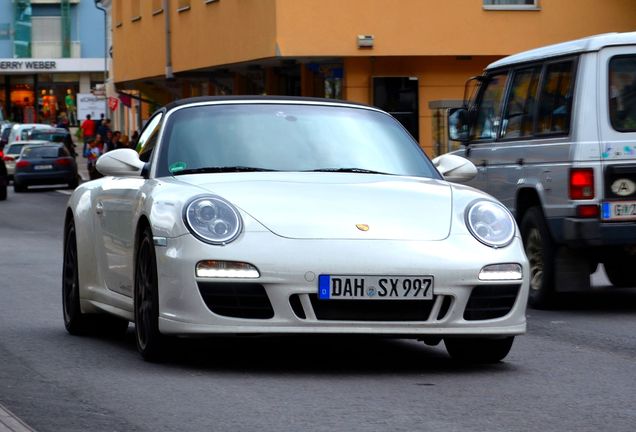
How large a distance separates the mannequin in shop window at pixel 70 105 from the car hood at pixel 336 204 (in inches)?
3547

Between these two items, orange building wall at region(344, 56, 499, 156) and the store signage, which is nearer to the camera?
orange building wall at region(344, 56, 499, 156)

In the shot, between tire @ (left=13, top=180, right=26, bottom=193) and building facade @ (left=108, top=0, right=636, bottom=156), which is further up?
building facade @ (left=108, top=0, right=636, bottom=156)

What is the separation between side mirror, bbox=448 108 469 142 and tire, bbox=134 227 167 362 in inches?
250

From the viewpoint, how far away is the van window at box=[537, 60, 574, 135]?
12.5 m

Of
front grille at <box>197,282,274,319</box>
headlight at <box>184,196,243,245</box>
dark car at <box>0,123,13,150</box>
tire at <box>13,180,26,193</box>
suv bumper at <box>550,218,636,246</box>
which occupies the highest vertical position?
headlight at <box>184,196,243,245</box>

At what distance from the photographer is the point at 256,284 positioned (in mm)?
7660

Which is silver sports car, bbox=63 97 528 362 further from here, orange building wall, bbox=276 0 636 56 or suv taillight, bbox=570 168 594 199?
orange building wall, bbox=276 0 636 56

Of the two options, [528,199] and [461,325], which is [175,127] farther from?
[528,199]

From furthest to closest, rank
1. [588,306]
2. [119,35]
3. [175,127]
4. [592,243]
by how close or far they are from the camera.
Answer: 1. [119,35]
2. [588,306]
3. [592,243]
4. [175,127]

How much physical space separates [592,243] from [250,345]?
371 centimetres

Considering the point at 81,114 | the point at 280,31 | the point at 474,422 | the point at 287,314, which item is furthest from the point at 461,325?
the point at 81,114

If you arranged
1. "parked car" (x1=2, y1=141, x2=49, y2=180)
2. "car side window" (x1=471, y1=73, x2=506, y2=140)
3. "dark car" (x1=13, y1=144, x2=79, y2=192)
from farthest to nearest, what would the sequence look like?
1. "parked car" (x1=2, y1=141, x2=49, y2=180)
2. "dark car" (x1=13, y1=144, x2=79, y2=192)
3. "car side window" (x1=471, y1=73, x2=506, y2=140)

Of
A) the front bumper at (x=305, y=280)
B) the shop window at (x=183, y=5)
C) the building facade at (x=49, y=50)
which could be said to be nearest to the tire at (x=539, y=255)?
the front bumper at (x=305, y=280)

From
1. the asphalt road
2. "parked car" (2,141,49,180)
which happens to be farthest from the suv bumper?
"parked car" (2,141,49,180)
